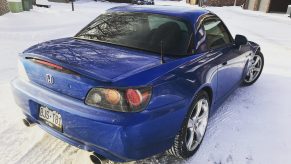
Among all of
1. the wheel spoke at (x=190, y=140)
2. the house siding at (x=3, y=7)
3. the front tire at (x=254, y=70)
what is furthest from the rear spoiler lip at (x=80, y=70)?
the house siding at (x=3, y=7)

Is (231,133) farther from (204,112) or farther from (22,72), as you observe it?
(22,72)

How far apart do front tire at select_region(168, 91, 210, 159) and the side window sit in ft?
2.32

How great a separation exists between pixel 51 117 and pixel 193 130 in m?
1.40

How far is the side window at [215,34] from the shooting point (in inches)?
144

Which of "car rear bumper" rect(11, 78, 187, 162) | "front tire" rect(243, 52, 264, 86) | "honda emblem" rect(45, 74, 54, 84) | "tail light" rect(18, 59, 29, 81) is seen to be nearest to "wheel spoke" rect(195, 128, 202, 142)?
"car rear bumper" rect(11, 78, 187, 162)

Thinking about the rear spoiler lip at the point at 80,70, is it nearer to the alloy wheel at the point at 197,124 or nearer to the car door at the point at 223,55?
the alloy wheel at the point at 197,124

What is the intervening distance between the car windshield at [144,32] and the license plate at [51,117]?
105 cm

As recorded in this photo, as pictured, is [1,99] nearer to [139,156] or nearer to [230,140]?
[139,156]

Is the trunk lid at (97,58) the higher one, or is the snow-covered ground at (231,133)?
the trunk lid at (97,58)

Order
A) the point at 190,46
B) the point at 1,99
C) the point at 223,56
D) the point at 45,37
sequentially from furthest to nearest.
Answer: the point at 45,37 < the point at 1,99 < the point at 223,56 < the point at 190,46

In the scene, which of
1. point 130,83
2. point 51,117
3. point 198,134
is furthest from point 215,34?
point 51,117

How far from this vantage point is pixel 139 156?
8.07 ft

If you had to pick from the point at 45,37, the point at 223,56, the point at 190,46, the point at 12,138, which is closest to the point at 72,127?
the point at 12,138

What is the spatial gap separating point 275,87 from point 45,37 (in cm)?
642
